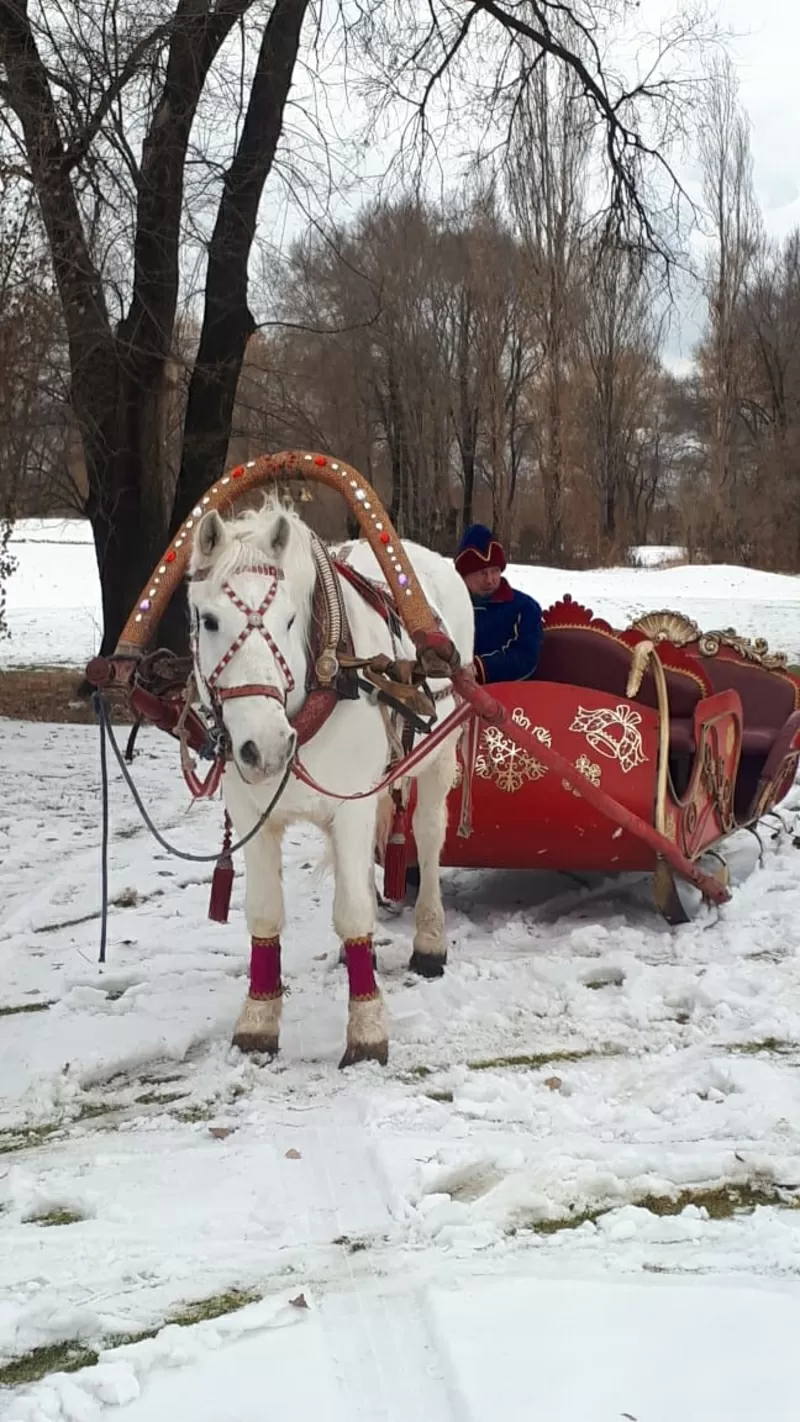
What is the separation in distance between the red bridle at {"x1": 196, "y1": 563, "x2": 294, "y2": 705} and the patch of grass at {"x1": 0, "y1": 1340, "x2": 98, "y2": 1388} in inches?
55.4

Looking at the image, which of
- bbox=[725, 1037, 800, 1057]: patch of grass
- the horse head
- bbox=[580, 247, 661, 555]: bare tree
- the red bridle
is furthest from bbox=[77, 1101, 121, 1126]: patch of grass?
bbox=[580, 247, 661, 555]: bare tree

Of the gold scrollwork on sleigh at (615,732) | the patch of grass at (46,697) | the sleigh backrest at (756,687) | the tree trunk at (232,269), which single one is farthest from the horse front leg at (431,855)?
the tree trunk at (232,269)

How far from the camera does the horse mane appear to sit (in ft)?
9.61

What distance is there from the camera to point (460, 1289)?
228cm

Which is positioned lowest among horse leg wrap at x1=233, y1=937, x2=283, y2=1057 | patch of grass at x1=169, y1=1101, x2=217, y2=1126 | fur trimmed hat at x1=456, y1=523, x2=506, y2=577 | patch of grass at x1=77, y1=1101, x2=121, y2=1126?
patch of grass at x1=77, y1=1101, x2=121, y2=1126

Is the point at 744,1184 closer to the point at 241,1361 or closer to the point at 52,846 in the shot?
the point at 241,1361

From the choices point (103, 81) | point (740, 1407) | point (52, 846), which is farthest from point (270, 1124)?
point (103, 81)

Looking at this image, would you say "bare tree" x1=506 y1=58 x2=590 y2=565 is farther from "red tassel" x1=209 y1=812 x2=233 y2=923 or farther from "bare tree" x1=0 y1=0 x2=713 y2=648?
"red tassel" x1=209 y1=812 x2=233 y2=923

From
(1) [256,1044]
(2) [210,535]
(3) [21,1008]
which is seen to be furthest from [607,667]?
(3) [21,1008]

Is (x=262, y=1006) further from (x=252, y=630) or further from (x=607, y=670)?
(x=607, y=670)

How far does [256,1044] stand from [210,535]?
160cm

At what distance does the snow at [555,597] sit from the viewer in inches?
641

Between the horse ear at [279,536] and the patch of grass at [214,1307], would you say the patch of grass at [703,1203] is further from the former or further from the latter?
the horse ear at [279,536]

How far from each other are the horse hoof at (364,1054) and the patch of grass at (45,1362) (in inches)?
53.3
